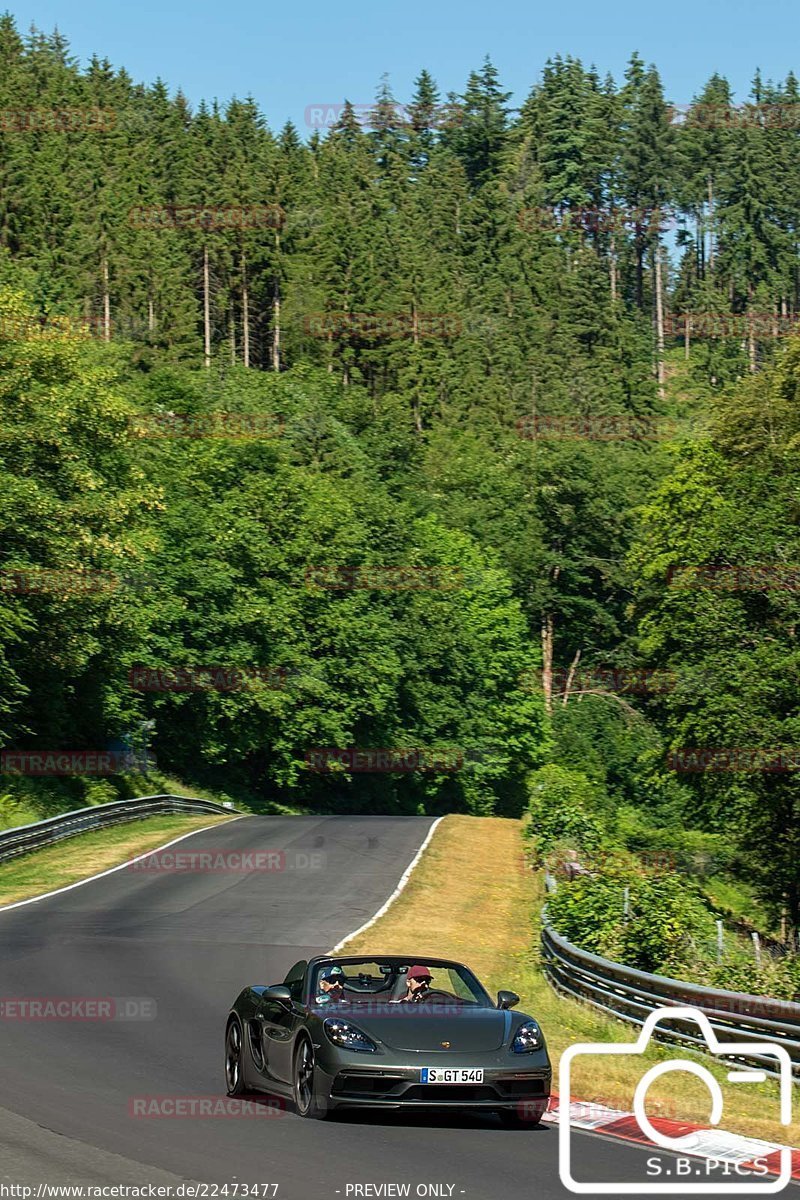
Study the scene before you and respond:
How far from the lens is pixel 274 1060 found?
12.2m

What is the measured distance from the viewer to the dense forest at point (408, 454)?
4506 centimetres

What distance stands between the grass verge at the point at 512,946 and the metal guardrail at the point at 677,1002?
10.3 inches

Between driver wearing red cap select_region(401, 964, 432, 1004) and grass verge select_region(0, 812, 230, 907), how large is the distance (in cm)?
2158

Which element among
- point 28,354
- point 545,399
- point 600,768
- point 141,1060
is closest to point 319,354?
point 545,399

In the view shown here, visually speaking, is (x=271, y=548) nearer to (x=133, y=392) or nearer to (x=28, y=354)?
(x=28, y=354)

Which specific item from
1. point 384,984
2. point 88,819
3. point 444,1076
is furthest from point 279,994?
point 88,819

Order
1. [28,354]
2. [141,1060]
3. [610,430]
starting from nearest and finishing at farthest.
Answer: [141,1060] < [28,354] < [610,430]

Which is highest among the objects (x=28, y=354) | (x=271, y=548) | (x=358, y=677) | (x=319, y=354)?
(x=319, y=354)

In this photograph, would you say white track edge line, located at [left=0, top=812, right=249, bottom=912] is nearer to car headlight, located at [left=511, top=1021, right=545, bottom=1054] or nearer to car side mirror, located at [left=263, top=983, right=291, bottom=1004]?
car side mirror, located at [left=263, top=983, right=291, bottom=1004]

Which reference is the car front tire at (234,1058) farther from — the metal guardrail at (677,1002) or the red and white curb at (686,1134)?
the metal guardrail at (677,1002)

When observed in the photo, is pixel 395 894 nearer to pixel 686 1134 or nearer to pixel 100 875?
pixel 100 875

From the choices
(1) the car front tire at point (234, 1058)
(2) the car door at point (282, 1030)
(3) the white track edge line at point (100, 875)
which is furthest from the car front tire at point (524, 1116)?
(3) the white track edge line at point (100, 875)

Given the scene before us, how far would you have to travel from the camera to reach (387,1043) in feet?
37.2

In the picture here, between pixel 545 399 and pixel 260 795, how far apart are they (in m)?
65.0
